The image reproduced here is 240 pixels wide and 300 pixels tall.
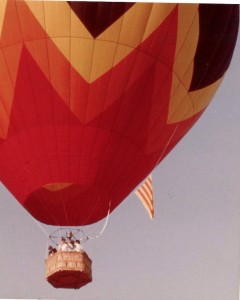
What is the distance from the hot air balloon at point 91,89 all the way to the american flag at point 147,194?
1386 mm

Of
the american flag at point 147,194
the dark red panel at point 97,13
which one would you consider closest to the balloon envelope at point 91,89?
the dark red panel at point 97,13

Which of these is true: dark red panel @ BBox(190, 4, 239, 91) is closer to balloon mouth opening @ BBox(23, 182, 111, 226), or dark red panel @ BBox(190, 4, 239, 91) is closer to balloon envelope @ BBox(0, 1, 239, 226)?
balloon envelope @ BBox(0, 1, 239, 226)

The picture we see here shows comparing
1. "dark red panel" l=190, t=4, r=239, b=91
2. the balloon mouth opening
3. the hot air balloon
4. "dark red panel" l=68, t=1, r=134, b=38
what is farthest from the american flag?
"dark red panel" l=68, t=1, r=134, b=38

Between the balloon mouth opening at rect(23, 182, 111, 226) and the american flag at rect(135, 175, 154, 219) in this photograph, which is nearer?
the balloon mouth opening at rect(23, 182, 111, 226)

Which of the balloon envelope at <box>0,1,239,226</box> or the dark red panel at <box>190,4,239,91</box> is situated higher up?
the dark red panel at <box>190,4,239,91</box>

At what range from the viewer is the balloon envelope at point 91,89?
537 inches

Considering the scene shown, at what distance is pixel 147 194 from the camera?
16.6m

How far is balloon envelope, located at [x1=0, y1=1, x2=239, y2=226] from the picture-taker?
13.6 meters

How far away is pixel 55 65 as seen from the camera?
13836 mm

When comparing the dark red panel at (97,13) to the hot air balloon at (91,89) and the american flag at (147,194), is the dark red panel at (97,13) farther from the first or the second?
the american flag at (147,194)

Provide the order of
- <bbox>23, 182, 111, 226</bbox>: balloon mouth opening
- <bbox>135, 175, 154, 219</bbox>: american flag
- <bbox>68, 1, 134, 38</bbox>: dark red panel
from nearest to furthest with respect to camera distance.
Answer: <bbox>68, 1, 134, 38</bbox>: dark red panel
<bbox>23, 182, 111, 226</bbox>: balloon mouth opening
<bbox>135, 175, 154, 219</bbox>: american flag

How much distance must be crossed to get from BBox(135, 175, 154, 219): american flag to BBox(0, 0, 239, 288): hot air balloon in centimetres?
139

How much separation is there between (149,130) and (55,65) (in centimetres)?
230

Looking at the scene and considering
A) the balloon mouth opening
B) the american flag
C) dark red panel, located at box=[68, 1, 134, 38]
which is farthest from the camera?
the american flag
